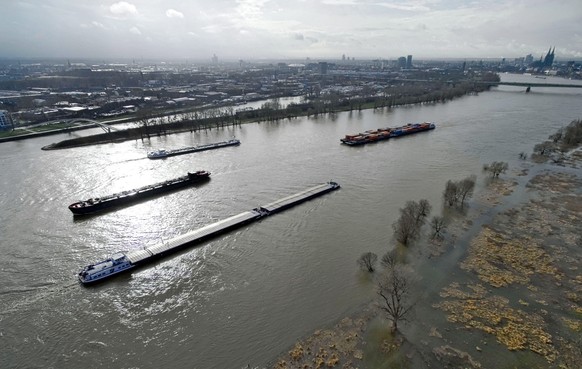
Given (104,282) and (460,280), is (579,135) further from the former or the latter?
(104,282)

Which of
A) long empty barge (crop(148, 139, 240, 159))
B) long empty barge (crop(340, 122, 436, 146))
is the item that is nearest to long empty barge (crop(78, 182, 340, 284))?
long empty barge (crop(340, 122, 436, 146))

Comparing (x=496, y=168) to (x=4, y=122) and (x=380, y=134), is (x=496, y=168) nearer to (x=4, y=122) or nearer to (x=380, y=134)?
(x=380, y=134)

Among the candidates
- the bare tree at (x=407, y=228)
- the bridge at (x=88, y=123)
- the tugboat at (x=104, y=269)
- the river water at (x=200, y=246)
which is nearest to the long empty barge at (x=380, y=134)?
the river water at (x=200, y=246)

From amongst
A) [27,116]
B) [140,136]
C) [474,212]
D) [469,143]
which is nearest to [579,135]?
[469,143]

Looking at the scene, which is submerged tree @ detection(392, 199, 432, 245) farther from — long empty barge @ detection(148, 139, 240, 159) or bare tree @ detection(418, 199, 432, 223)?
long empty barge @ detection(148, 139, 240, 159)

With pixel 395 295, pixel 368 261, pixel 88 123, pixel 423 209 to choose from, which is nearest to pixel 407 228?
pixel 423 209

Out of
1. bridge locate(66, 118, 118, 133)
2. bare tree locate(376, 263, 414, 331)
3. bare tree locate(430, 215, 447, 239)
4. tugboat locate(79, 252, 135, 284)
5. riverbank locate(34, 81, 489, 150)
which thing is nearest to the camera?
bare tree locate(376, 263, 414, 331)

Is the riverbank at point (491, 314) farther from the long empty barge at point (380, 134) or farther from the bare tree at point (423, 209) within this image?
the long empty barge at point (380, 134)
